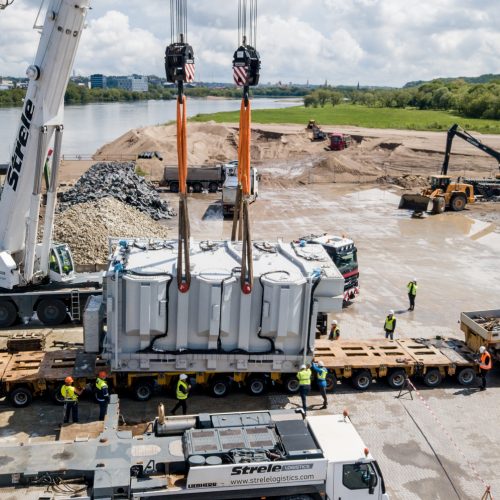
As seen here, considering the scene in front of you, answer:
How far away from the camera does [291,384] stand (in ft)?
51.2

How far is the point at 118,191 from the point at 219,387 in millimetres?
20927

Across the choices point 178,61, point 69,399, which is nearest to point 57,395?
point 69,399

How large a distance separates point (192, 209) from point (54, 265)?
1940cm

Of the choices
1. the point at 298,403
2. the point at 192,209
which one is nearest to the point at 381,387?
the point at 298,403

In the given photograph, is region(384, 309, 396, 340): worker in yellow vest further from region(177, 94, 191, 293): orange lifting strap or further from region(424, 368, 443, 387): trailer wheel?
region(177, 94, 191, 293): orange lifting strap

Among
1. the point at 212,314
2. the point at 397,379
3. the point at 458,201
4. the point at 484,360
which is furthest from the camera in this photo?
the point at 458,201

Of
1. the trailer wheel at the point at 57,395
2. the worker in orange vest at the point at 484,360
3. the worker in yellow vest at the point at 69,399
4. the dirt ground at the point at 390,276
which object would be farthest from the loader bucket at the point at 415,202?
the worker in yellow vest at the point at 69,399

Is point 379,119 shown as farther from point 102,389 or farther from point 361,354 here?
point 102,389

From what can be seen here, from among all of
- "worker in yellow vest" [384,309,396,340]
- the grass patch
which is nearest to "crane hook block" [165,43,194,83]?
"worker in yellow vest" [384,309,396,340]

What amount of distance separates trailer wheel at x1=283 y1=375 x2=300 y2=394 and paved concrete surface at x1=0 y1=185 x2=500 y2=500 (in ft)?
0.89

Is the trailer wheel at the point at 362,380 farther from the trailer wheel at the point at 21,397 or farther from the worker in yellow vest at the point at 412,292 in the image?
the trailer wheel at the point at 21,397

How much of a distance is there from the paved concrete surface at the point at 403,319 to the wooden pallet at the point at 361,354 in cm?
74

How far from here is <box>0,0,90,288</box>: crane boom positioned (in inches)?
638

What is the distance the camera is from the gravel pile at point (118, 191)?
33562 millimetres
